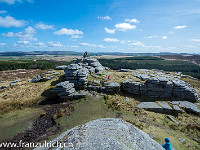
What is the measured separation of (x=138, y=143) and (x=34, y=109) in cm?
1689

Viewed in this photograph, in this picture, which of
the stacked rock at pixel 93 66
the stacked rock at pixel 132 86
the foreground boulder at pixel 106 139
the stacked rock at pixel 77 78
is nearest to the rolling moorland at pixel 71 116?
the stacked rock at pixel 132 86

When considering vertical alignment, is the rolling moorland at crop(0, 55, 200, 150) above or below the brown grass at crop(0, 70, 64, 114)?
below

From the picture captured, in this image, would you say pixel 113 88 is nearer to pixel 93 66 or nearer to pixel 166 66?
pixel 93 66

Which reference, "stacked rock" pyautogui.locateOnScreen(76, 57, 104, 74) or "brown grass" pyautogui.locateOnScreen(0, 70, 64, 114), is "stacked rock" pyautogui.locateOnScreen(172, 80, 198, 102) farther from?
"brown grass" pyautogui.locateOnScreen(0, 70, 64, 114)

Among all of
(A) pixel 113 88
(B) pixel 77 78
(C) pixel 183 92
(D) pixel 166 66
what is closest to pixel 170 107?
(C) pixel 183 92

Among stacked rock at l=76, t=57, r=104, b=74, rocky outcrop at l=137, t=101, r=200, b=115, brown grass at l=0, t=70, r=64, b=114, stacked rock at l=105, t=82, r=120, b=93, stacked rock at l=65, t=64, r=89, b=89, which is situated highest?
stacked rock at l=76, t=57, r=104, b=74

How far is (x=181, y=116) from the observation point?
16.1 m

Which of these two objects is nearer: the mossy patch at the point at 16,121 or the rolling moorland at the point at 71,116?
Result: the rolling moorland at the point at 71,116

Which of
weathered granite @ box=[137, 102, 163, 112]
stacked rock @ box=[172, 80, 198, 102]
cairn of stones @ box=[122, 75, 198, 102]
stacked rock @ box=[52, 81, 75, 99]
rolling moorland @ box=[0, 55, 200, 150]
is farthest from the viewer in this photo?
cairn of stones @ box=[122, 75, 198, 102]

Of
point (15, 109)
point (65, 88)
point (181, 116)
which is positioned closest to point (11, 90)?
point (15, 109)

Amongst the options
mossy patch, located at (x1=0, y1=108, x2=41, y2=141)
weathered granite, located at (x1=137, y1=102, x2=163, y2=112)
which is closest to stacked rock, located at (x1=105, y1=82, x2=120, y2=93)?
weathered granite, located at (x1=137, y1=102, x2=163, y2=112)

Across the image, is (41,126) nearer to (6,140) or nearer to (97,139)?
(6,140)

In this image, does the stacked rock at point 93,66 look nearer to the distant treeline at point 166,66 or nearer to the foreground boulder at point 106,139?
the foreground boulder at point 106,139

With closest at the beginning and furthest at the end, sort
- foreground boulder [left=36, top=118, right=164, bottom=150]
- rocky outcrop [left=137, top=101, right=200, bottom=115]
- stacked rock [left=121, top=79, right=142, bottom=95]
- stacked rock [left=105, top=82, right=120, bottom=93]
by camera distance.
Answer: foreground boulder [left=36, top=118, right=164, bottom=150]
rocky outcrop [left=137, top=101, right=200, bottom=115]
stacked rock [left=121, top=79, right=142, bottom=95]
stacked rock [left=105, top=82, right=120, bottom=93]
